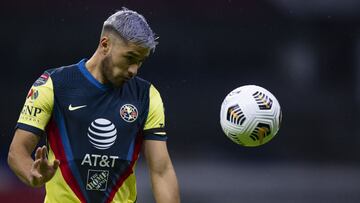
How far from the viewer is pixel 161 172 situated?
4098mm

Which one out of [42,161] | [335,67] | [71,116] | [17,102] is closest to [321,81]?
[335,67]

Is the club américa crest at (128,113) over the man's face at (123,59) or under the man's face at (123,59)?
under

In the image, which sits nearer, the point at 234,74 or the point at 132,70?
the point at 132,70

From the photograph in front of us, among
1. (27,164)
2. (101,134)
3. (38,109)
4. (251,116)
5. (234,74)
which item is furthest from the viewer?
(234,74)

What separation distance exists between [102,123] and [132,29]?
0.49 metres

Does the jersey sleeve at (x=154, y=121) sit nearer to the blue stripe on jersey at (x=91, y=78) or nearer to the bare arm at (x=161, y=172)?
the bare arm at (x=161, y=172)

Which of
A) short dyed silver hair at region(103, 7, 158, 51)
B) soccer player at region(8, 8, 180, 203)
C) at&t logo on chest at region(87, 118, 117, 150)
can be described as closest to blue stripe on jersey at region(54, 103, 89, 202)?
soccer player at region(8, 8, 180, 203)

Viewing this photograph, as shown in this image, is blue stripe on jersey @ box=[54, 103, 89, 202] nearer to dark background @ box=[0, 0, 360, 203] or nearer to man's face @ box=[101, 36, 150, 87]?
man's face @ box=[101, 36, 150, 87]

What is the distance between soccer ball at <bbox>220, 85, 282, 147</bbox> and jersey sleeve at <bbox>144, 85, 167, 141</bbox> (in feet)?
1.70

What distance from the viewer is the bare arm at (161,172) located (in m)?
4.08

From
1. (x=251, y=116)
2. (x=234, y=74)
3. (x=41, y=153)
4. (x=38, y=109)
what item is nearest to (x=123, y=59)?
(x=38, y=109)

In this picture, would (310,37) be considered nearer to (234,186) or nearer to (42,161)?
(234,186)

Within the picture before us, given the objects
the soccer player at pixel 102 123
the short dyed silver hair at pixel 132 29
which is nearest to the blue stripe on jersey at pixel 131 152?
the soccer player at pixel 102 123

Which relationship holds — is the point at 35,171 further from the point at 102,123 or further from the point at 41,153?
the point at 102,123
